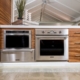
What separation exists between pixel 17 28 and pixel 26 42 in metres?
0.30

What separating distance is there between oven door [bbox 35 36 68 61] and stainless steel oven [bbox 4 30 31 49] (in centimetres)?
19

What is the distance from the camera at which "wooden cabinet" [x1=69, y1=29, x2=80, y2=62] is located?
9.00ft

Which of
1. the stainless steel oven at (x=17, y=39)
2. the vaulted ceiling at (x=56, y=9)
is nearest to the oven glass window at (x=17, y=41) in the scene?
the stainless steel oven at (x=17, y=39)

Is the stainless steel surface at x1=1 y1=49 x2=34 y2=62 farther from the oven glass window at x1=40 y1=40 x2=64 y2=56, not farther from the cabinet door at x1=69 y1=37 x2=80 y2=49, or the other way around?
the cabinet door at x1=69 y1=37 x2=80 y2=49

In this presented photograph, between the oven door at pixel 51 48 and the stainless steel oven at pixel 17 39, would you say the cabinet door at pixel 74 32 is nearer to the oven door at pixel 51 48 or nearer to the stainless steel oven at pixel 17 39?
the oven door at pixel 51 48

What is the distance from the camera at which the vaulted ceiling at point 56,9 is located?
4.15 meters

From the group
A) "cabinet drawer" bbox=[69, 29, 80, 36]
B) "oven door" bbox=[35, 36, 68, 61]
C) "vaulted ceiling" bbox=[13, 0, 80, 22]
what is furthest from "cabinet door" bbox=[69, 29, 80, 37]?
"vaulted ceiling" bbox=[13, 0, 80, 22]

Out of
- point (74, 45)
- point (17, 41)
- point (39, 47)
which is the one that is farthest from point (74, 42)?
point (17, 41)

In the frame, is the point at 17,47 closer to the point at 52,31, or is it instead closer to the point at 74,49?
the point at 52,31

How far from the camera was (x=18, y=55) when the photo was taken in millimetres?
2719

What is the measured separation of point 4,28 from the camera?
2.69 m

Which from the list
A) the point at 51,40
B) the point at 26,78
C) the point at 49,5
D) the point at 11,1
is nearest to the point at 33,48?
the point at 51,40

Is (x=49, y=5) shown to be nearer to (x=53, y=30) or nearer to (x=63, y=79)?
(x=53, y=30)

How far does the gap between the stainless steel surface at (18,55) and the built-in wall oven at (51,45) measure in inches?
4.7
